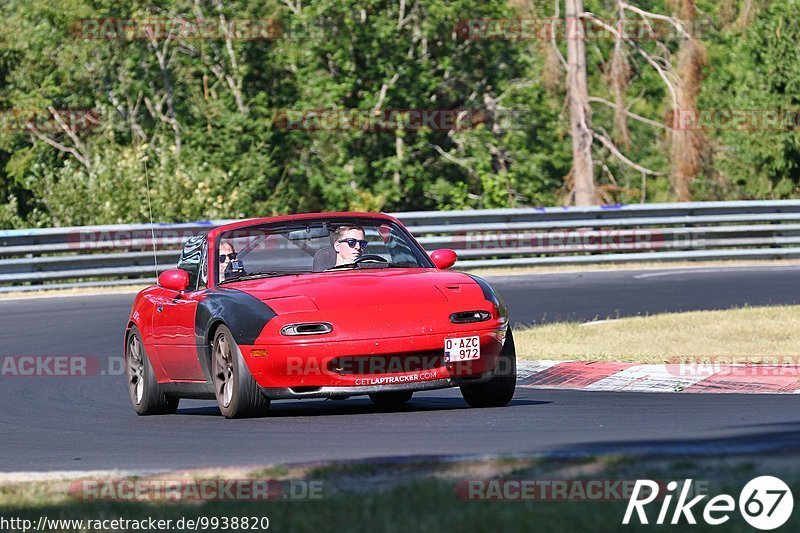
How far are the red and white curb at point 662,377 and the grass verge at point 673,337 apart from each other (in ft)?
1.26

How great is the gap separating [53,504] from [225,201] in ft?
83.6

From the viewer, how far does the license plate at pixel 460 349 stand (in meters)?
9.55

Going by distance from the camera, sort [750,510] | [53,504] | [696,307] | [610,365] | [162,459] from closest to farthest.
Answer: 1. [750,510]
2. [53,504]
3. [162,459]
4. [610,365]
5. [696,307]

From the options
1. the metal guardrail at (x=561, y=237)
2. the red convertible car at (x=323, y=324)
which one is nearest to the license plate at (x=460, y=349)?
the red convertible car at (x=323, y=324)

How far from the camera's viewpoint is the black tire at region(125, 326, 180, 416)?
11.2m

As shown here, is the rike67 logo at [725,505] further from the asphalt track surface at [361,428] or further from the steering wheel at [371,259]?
the steering wheel at [371,259]

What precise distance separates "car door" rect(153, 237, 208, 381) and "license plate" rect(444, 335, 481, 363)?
177 cm

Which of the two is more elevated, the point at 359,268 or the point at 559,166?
the point at 359,268

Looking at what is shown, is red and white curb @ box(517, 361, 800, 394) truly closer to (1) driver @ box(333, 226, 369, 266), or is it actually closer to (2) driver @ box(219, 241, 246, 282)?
(1) driver @ box(333, 226, 369, 266)

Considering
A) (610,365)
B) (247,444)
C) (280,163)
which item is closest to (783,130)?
(280,163)

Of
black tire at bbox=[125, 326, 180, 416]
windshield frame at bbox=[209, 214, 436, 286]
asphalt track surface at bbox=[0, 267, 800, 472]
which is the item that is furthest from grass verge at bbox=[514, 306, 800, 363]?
black tire at bbox=[125, 326, 180, 416]

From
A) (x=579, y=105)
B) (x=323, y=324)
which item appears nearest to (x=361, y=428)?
(x=323, y=324)

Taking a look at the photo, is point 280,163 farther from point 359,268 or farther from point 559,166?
point 359,268

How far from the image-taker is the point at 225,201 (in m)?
31.8
